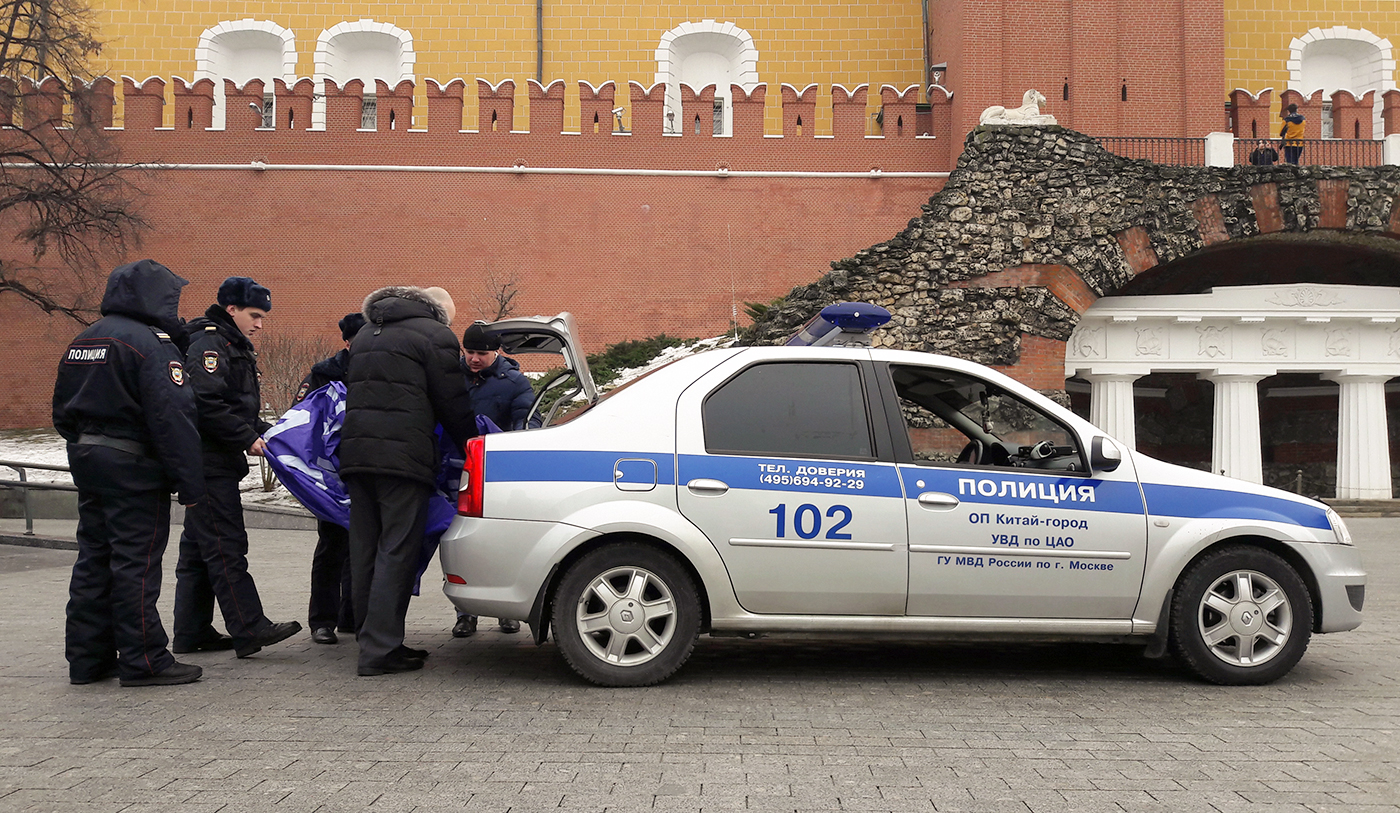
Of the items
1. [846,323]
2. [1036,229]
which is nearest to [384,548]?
[846,323]

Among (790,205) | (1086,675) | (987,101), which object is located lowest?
(1086,675)

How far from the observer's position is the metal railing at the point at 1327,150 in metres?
22.8

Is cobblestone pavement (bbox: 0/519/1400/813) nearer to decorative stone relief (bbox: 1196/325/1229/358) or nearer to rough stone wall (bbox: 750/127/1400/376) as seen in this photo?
rough stone wall (bbox: 750/127/1400/376)

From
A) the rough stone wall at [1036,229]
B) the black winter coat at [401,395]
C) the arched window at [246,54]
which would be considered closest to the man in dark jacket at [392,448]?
the black winter coat at [401,395]

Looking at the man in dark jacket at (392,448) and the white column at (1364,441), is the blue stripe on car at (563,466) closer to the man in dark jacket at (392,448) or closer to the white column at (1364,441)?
the man in dark jacket at (392,448)

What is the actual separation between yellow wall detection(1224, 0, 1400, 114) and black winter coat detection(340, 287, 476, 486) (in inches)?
1190

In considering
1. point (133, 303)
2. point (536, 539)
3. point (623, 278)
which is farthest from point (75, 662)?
point (623, 278)

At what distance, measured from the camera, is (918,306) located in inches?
709

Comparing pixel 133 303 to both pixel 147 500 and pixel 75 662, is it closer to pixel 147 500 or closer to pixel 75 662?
pixel 147 500

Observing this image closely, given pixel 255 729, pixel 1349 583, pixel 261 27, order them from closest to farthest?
pixel 255 729
pixel 1349 583
pixel 261 27

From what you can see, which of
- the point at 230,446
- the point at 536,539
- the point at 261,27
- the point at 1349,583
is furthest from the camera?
the point at 261,27

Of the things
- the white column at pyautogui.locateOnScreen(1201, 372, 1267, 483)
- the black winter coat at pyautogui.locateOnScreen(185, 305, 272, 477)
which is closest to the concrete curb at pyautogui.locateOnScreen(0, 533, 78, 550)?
the black winter coat at pyautogui.locateOnScreen(185, 305, 272, 477)

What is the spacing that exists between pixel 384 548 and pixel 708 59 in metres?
28.5

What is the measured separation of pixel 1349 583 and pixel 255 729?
5218mm
